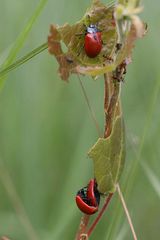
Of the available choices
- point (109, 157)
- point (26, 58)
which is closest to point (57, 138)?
point (26, 58)

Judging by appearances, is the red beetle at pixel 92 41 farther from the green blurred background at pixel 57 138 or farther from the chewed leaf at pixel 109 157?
the green blurred background at pixel 57 138

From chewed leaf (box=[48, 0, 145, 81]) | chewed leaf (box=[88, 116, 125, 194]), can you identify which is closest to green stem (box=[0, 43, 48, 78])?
chewed leaf (box=[48, 0, 145, 81])

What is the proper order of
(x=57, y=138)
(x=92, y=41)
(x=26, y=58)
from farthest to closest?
(x=57, y=138) → (x=26, y=58) → (x=92, y=41)

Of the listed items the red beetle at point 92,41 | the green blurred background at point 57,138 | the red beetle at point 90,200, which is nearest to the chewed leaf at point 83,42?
the red beetle at point 92,41

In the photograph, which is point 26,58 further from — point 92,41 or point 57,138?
point 57,138

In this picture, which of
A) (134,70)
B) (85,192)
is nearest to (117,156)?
(85,192)

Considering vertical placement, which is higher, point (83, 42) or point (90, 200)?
point (83, 42)
